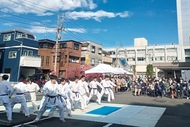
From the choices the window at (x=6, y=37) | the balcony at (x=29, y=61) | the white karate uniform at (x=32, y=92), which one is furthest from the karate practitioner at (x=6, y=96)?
the window at (x=6, y=37)

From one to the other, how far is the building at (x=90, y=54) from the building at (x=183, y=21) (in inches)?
1184

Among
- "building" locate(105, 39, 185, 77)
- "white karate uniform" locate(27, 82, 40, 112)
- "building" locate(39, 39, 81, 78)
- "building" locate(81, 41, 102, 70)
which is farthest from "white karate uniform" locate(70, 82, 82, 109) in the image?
"building" locate(105, 39, 185, 77)

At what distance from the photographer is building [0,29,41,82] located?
32.2 metres

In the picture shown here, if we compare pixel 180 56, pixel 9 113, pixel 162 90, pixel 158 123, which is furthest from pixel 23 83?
pixel 180 56

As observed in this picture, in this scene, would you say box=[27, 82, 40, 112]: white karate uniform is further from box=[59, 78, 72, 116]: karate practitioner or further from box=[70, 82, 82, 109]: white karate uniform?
box=[70, 82, 82, 109]: white karate uniform

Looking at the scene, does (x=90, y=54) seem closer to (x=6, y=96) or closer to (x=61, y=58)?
(x=61, y=58)

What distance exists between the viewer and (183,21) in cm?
6256

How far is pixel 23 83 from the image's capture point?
888 centimetres

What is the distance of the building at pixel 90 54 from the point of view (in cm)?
4126

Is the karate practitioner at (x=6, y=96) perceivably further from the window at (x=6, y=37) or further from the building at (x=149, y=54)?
the building at (x=149, y=54)

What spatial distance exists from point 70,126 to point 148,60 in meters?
61.9

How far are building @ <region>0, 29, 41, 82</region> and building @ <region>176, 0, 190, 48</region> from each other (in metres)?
47.5

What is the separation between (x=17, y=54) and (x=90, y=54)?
645 inches

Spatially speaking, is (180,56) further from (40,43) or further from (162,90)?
(162,90)
